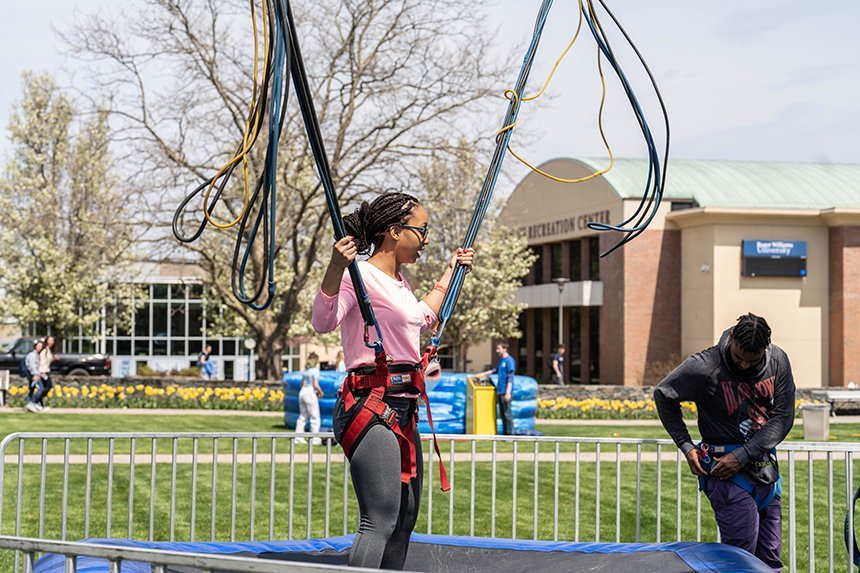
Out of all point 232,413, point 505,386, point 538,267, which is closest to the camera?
point 505,386

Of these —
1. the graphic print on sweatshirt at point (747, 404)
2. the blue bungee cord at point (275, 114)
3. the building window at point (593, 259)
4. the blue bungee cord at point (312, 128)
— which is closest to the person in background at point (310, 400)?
the graphic print on sweatshirt at point (747, 404)

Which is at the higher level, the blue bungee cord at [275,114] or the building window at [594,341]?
the blue bungee cord at [275,114]

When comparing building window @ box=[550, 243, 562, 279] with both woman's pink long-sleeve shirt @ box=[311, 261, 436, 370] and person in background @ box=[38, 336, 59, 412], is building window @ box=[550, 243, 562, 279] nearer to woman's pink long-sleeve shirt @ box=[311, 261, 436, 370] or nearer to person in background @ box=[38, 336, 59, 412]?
person in background @ box=[38, 336, 59, 412]

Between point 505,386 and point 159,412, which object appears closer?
point 505,386

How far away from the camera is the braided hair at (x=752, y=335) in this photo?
18.3ft

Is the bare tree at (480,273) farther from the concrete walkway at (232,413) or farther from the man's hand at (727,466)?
the man's hand at (727,466)

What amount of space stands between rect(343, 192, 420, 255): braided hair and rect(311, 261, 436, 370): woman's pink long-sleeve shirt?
0.14 metres

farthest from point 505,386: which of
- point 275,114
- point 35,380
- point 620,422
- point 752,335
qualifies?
point 275,114

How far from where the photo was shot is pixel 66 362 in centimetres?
3978

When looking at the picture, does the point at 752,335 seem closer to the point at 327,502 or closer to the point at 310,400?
the point at 327,502

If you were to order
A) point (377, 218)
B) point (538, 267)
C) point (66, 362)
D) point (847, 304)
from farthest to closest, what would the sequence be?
point (538, 267) → point (66, 362) → point (847, 304) → point (377, 218)

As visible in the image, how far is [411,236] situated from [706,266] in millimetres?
34242

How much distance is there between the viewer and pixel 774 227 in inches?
1492

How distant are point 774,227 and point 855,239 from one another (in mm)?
2666
